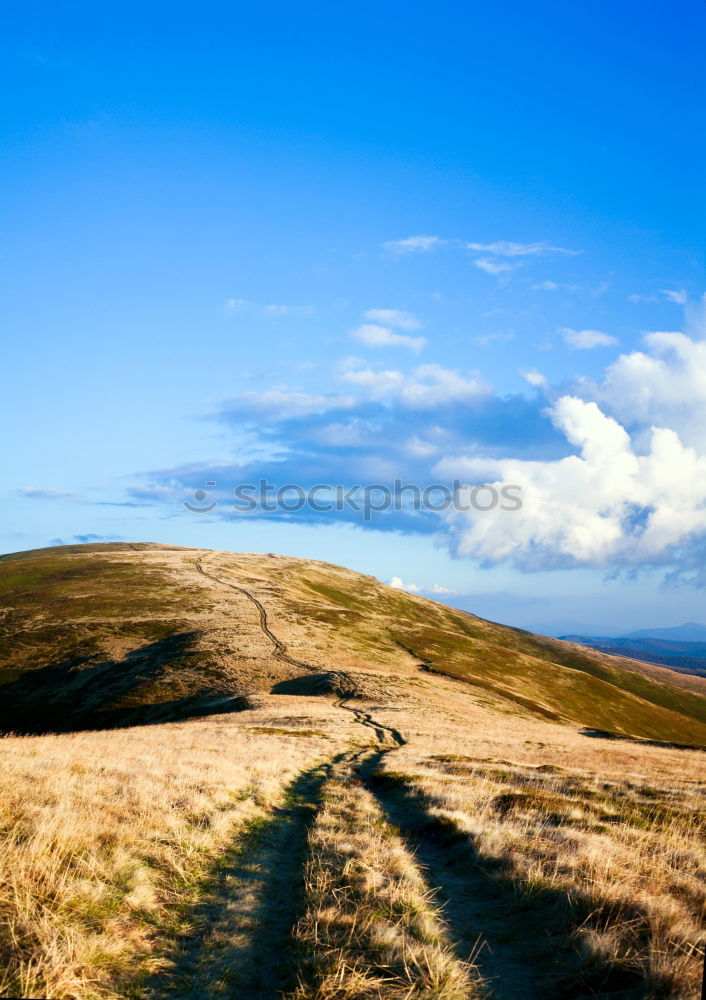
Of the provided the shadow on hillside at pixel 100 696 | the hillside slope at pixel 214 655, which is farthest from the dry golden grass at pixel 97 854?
the hillside slope at pixel 214 655

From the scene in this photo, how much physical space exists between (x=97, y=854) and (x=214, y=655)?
235 ft

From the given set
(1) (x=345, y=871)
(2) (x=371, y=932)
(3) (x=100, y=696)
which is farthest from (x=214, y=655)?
(2) (x=371, y=932)

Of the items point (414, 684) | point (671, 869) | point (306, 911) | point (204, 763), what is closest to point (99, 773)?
point (204, 763)

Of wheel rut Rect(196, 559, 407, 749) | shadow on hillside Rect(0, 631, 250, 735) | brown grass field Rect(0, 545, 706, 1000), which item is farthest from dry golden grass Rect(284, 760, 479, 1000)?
shadow on hillside Rect(0, 631, 250, 735)

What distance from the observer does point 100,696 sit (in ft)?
230

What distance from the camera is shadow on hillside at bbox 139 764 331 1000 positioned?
6.73 meters

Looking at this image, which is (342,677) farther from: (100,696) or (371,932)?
(371,932)

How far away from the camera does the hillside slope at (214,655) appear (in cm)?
6662

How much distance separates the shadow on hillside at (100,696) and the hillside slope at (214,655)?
0.24 m

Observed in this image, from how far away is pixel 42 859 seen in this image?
8.05m

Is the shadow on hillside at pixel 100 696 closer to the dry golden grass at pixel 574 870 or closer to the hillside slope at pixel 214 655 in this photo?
the hillside slope at pixel 214 655

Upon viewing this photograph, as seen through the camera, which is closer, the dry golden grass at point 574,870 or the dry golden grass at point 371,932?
the dry golden grass at point 371,932

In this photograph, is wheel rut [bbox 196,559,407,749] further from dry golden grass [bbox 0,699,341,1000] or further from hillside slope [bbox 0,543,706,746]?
dry golden grass [bbox 0,699,341,1000]

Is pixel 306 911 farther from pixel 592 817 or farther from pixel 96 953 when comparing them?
pixel 592 817
